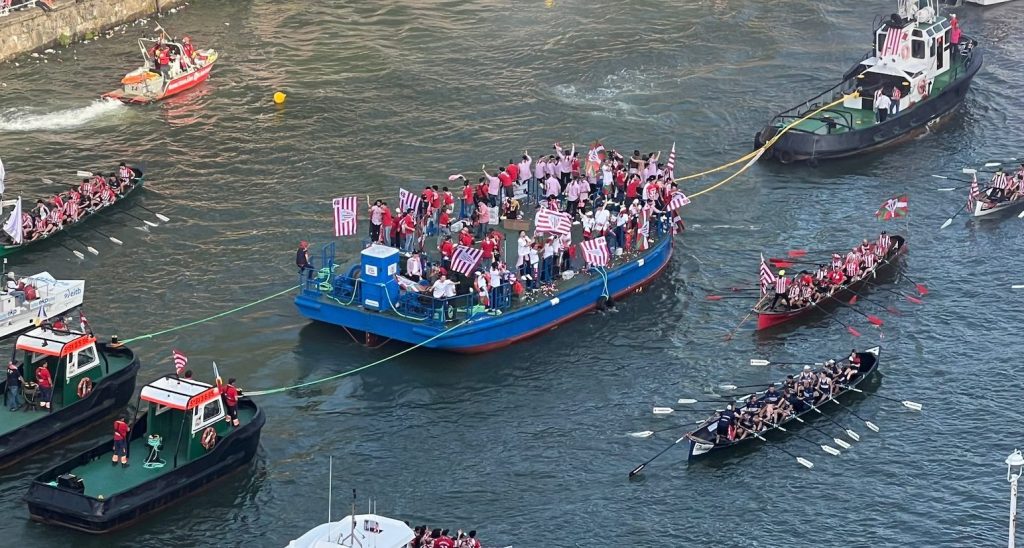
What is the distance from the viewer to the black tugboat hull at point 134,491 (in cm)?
5291

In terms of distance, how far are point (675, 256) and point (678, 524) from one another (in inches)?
832

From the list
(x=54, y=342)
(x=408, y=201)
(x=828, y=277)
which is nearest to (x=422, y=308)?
(x=408, y=201)

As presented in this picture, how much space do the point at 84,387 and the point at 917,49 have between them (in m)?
48.2

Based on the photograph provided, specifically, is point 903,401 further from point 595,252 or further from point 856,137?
point 856,137

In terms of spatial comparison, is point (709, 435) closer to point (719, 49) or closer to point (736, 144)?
point (736, 144)

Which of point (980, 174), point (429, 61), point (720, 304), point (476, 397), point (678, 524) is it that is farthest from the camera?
point (429, 61)

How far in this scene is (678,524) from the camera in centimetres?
5481

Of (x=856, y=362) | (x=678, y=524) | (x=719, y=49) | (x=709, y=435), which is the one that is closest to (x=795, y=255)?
(x=856, y=362)

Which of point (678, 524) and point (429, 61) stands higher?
point (429, 61)

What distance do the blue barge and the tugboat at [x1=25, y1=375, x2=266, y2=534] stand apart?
27.8 ft

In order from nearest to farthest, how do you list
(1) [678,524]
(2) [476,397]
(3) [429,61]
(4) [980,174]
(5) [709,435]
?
(1) [678,524] → (5) [709,435] → (2) [476,397] → (4) [980,174] → (3) [429,61]

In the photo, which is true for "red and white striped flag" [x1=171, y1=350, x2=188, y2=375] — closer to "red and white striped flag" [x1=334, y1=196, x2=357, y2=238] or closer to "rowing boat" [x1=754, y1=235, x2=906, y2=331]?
"red and white striped flag" [x1=334, y1=196, x2=357, y2=238]

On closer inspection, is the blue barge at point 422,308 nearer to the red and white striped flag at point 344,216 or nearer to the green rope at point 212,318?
the red and white striped flag at point 344,216

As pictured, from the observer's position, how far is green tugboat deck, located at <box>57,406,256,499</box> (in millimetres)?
53612
